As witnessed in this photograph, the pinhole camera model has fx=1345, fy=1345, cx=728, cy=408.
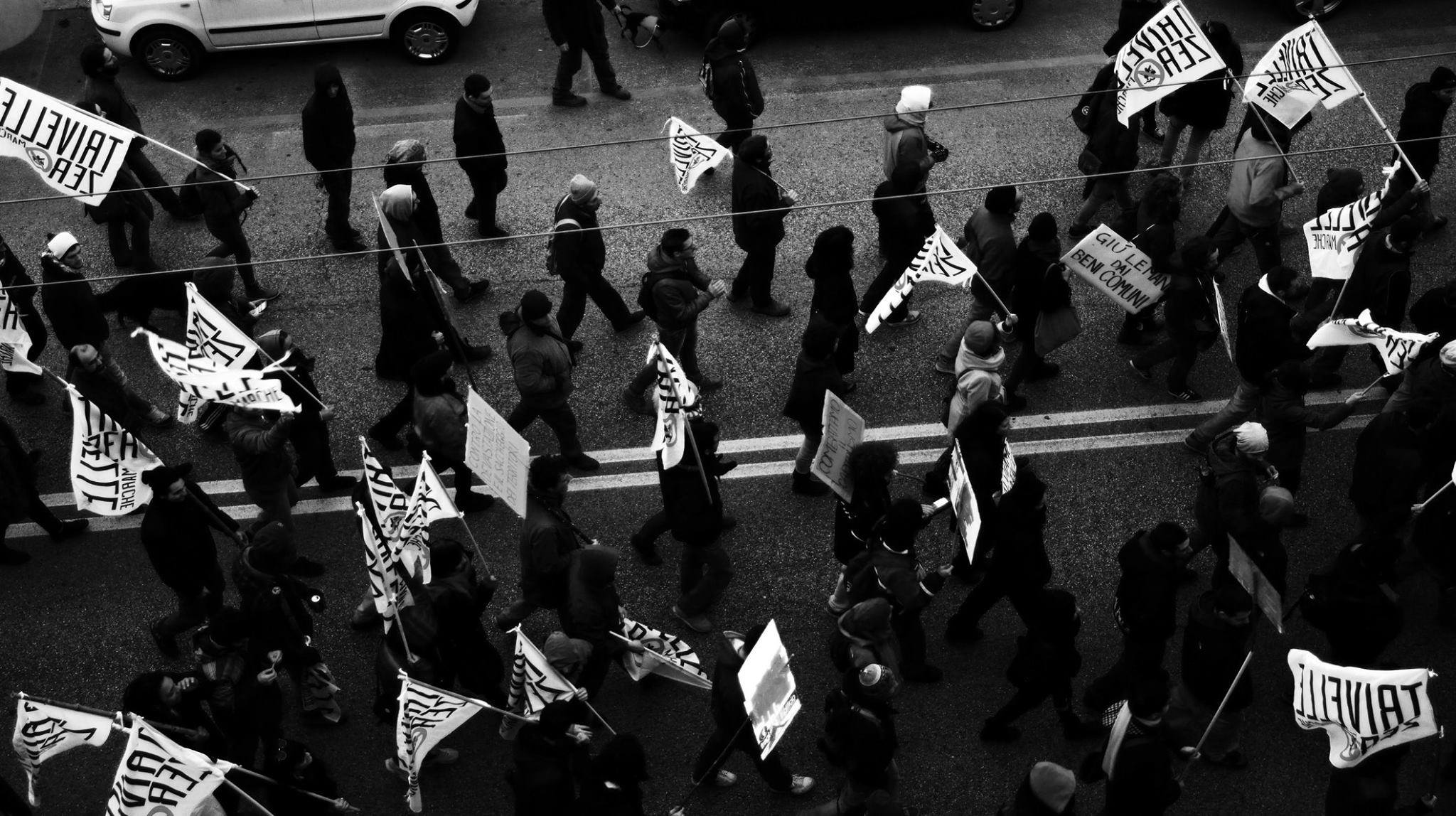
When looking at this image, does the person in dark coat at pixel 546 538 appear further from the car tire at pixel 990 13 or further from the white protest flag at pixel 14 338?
the car tire at pixel 990 13

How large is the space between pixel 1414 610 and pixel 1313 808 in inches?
68.4

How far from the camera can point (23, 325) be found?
9875 millimetres

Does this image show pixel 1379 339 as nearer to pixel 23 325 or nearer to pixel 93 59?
pixel 23 325

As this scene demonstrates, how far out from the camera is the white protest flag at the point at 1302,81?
394 inches

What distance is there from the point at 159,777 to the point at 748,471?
4561 millimetres

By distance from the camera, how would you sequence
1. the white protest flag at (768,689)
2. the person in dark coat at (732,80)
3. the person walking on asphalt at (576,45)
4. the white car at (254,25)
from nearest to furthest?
the white protest flag at (768,689), the person in dark coat at (732,80), the person walking on asphalt at (576,45), the white car at (254,25)

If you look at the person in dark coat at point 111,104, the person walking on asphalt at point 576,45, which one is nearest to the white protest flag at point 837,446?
the person walking on asphalt at point 576,45

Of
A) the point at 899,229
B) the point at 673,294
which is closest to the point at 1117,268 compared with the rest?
the point at 899,229

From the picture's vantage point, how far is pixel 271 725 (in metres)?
7.38

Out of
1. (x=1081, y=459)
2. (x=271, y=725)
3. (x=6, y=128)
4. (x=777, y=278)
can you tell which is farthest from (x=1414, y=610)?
(x=6, y=128)

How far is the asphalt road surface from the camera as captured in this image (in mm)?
8078

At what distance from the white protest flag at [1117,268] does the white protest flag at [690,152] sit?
2829mm

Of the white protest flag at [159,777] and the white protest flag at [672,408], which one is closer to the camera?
the white protest flag at [159,777]

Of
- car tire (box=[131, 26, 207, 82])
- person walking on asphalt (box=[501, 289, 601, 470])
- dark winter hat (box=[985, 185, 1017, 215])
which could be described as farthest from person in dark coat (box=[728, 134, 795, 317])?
car tire (box=[131, 26, 207, 82])
